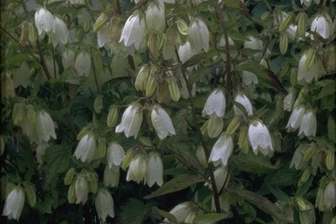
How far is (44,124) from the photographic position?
204 cm

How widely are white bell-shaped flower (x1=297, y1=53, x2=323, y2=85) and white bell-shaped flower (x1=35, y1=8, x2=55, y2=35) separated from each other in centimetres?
70

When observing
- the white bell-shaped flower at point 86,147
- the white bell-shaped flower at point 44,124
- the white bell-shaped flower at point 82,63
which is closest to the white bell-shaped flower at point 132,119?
the white bell-shaped flower at point 86,147

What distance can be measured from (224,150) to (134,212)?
1.65 feet

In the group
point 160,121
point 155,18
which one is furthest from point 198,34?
point 160,121

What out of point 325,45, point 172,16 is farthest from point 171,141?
point 325,45

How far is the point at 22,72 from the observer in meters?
2.18

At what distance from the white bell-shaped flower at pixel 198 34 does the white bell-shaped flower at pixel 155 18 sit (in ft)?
0.25

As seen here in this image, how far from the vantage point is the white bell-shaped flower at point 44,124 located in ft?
6.67

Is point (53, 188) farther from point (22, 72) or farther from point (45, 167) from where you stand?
point (22, 72)

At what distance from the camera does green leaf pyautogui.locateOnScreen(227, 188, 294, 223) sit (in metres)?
1.73

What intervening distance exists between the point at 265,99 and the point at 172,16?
801mm

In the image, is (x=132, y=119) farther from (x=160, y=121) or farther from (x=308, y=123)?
(x=308, y=123)

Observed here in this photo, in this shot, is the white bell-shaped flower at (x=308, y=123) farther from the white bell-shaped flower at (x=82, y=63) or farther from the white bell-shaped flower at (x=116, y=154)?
the white bell-shaped flower at (x=82, y=63)

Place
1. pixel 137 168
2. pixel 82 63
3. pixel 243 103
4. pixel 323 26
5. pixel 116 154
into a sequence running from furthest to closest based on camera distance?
1. pixel 82 63
2. pixel 323 26
3. pixel 116 154
4. pixel 243 103
5. pixel 137 168
